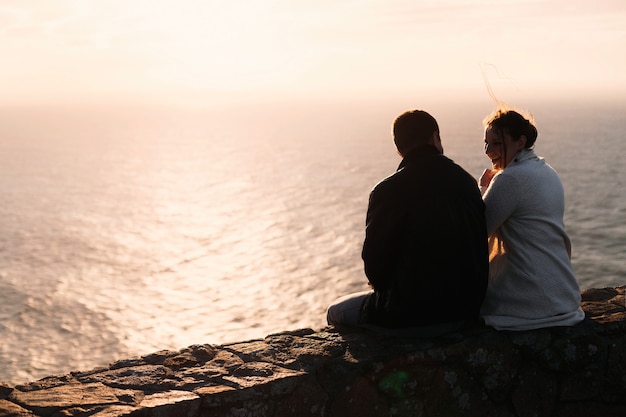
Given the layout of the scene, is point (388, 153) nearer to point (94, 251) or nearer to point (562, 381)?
point (94, 251)

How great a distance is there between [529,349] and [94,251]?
10463 centimetres

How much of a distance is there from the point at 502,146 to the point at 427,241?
3.09ft

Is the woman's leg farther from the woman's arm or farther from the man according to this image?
the woman's arm

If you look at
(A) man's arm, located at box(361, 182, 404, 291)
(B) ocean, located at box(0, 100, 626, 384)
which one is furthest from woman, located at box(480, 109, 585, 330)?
(B) ocean, located at box(0, 100, 626, 384)

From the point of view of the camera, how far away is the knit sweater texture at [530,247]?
15.1ft

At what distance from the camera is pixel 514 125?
4684 mm

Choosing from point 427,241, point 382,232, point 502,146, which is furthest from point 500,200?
point 382,232

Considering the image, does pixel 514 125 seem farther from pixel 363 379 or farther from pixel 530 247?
pixel 363 379

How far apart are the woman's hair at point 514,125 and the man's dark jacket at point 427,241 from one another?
46 centimetres

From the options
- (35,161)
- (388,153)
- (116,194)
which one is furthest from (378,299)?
(35,161)

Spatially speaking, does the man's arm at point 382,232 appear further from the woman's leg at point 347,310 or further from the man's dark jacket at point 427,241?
the woman's leg at point 347,310

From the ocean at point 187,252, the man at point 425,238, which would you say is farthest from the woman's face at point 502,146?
the ocean at point 187,252

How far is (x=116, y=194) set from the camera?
5871 inches

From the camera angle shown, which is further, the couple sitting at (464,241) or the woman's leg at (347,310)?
the woman's leg at (347,310)
